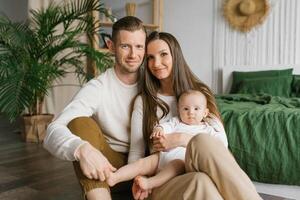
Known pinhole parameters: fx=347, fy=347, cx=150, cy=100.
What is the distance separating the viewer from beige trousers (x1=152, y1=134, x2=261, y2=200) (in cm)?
111

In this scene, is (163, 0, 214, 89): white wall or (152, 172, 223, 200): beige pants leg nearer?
(152, 172, 223, 200): beige pants leg

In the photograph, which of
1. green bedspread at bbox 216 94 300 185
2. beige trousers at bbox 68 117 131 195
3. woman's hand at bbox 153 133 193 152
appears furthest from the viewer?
green bedspread at bbox 216 94 300 185

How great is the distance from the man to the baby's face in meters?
0.26

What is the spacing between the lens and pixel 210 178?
1151 mm

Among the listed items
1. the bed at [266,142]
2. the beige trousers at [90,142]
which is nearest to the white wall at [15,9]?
the bed at [266,142]

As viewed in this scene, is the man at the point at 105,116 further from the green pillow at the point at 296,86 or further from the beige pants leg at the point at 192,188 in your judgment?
the green pillow at the point at 296,86

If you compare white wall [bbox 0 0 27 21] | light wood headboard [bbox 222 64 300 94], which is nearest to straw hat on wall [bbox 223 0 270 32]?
light wood headboard [bbox 222 64 300 94]

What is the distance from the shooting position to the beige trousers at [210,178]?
1.11 m

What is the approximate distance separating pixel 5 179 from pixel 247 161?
5.16 feet

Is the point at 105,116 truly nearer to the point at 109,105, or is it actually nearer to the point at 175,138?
the point at 109,105

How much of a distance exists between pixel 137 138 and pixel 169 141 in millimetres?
188

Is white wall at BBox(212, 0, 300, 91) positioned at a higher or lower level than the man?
higher

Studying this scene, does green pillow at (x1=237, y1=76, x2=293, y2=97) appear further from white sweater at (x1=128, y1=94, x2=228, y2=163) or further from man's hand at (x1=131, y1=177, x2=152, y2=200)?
man's hand at (x1=131, y1=177, x2=152, y2=200)

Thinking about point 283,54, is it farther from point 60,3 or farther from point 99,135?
point 99,135
